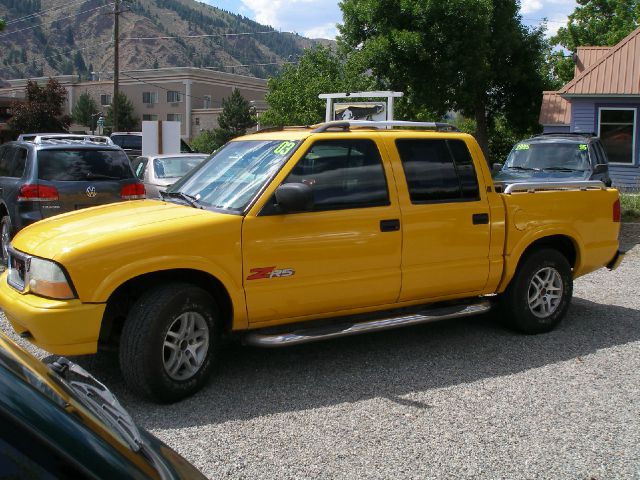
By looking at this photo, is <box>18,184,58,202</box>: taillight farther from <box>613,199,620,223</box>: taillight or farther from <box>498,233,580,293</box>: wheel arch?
<box>613,199,620,223</box>: taillight

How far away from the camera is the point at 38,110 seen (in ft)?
147

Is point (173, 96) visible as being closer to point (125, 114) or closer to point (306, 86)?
point (125, 114)

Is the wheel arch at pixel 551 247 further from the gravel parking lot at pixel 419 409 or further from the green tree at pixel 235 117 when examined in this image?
the green tree at pixel 235 117

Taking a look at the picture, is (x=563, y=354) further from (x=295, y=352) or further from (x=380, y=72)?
(x=380, y=72)

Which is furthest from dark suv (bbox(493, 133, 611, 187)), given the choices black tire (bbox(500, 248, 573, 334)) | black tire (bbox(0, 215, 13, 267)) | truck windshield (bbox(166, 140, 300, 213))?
black tire (bbox(0, 215, 13, 267))

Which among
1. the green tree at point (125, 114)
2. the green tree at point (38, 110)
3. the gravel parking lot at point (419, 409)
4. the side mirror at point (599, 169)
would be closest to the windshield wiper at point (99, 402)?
the gravel parking lot at point (419, 409)

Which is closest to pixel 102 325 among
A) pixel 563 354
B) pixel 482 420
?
pixel 482 420

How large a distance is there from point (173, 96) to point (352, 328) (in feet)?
294

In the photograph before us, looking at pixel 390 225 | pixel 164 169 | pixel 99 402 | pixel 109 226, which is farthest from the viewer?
pixel 164 169

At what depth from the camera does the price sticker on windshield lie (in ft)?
18.0

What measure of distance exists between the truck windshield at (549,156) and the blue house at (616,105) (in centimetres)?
888

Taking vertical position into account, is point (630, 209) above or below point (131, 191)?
below

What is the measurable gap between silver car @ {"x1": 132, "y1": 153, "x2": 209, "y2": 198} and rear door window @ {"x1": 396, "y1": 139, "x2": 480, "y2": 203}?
7.33m

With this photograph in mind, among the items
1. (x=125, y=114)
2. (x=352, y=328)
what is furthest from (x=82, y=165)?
(x=125, y=114)
